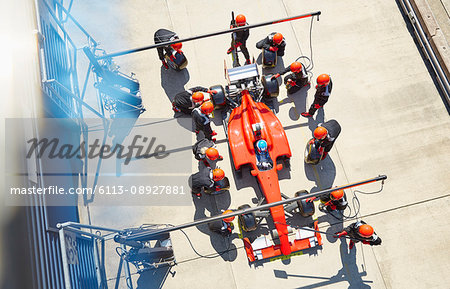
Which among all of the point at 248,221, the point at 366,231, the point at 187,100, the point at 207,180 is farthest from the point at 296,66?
the point at 366,231

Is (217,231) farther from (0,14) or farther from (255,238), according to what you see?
(0,14)

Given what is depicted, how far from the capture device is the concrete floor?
9906 mm

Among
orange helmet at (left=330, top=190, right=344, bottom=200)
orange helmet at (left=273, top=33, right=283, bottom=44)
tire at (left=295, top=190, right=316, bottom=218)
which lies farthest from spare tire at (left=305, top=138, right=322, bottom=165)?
orange helmet at (left=273, top=33, right=283, bottom=44)

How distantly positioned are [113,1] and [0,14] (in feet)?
15.5

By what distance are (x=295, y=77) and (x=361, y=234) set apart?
186 inches

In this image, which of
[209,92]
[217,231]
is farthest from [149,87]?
[217,231]

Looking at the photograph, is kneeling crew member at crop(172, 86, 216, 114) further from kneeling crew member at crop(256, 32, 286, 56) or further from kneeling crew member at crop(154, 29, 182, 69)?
kneeling crew member at crop(256, 32, 286, 56)

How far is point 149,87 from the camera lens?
465 inches

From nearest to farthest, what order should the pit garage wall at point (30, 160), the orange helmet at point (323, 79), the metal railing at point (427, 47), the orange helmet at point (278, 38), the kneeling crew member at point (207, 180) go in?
the pit garage wall at point (30, 160), the kneeling crew member at point (207, 180), the orange helmet at point (323, 79), the orange helmet at point (278, 38), the metal railing at point (427, 47)

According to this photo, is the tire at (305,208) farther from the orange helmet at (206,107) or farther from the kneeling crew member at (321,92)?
the orange helmet at (206,107)

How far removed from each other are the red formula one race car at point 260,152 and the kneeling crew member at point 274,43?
3.42 ft

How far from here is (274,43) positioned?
11.0m

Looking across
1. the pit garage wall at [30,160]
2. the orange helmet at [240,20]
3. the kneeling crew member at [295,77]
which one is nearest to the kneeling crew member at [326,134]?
the kneeling crew member at [295,77]

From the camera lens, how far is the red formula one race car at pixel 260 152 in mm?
9633
